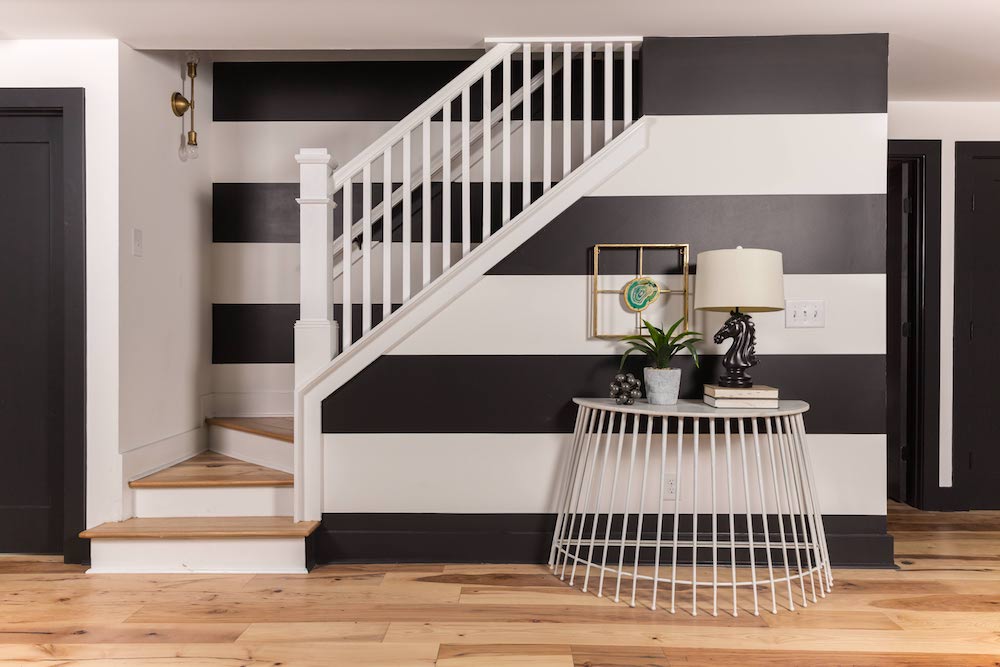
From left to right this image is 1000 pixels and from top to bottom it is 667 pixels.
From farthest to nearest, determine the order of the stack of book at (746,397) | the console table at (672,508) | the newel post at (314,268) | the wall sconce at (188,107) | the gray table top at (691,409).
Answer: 1. the wall sconce at (188,107)
2. the newel post at (314,268)
3. the console table at (672,508)
4. the stack of book at (746,397)
5. the gray table top at (691,409)

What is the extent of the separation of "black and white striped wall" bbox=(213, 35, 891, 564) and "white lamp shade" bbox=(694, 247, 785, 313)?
311 millimetres

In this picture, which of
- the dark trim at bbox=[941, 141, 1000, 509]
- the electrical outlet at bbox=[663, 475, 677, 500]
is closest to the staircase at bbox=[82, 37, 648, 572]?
the electrical outlet at bbox=[663, 475, 677, 500]

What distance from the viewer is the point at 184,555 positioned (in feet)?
8.85

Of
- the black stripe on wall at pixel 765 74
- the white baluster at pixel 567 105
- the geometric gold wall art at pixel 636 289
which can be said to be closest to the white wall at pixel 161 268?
the white baluster at pixel 567 105

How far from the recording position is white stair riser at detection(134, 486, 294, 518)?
2869 millimetres

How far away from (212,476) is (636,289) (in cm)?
198

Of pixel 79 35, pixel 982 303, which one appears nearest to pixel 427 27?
pixel 79 35

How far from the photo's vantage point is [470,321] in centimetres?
282

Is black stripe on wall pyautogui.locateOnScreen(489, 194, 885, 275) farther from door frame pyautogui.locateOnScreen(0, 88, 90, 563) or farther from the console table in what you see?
door frame pyautogui.locateOnScreen(0, 88, 90, 563)

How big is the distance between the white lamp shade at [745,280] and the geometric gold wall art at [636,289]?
277 mm

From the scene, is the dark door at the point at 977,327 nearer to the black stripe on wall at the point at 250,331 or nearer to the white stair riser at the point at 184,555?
the white stair riser at the point at 184,555

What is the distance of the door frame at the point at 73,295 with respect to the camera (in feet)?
9.14

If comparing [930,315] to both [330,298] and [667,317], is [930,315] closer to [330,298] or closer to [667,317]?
[667,317]

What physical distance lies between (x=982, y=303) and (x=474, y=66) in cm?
306
